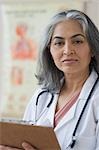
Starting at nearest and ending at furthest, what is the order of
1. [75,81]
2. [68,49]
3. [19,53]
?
1. [68,49]
2. [75,81]
3. [19,53]

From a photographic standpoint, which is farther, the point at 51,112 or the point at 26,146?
the point at 51,112

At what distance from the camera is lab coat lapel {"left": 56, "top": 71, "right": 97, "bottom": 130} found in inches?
57.1

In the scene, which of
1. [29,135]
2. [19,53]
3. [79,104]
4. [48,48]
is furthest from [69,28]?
[19,53]

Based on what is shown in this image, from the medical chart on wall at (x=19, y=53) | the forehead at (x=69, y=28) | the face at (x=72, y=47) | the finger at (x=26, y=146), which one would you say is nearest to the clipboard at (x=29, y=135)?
the finger at (x=26, y=146)

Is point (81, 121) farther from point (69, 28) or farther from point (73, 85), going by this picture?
point (69, 28)

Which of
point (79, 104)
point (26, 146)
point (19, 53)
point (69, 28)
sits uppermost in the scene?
point (69, 28)

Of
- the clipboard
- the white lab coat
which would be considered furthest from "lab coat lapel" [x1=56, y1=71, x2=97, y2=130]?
the clipboard

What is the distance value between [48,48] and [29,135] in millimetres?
477

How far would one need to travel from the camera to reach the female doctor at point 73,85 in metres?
1.39

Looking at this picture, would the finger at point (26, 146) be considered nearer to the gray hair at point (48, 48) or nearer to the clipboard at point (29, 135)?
the clipboard at point (29, 135)

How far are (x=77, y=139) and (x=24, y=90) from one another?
1.56m

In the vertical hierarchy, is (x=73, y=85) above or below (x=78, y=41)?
below

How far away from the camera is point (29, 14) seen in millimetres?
2875

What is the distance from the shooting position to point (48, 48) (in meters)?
1.61
